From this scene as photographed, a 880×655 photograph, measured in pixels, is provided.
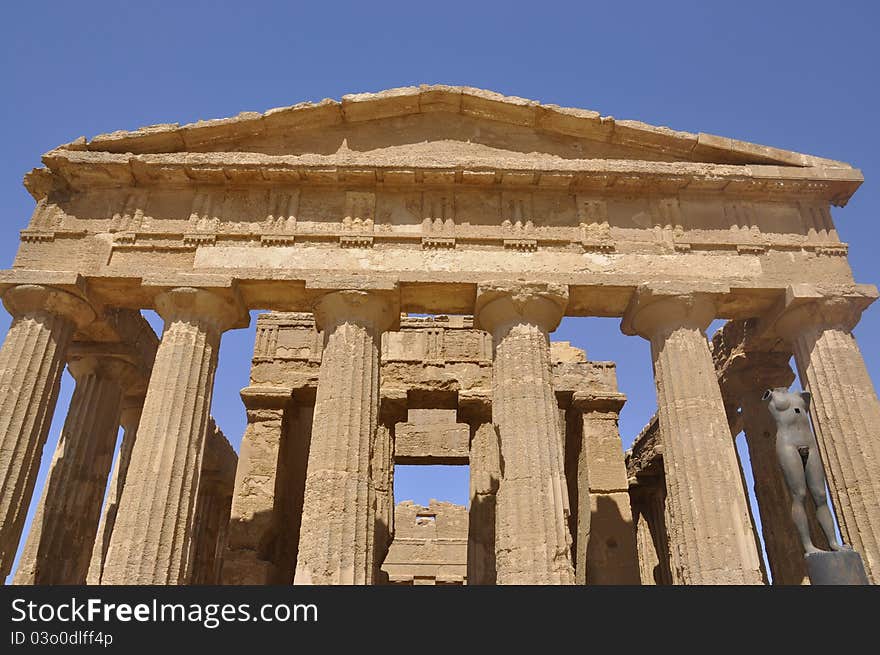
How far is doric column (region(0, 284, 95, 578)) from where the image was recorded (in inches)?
476

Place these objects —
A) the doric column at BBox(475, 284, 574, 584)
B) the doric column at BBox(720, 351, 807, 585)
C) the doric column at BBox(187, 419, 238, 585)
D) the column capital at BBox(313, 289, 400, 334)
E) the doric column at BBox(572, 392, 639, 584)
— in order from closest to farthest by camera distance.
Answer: the doric column at BBox(475, 284, 574, 584) → the column capital at BBox(313, 289, 400, 334) → the doric column at BBox(720, 351, 807, 585) → the doric column at BBox(572, 392, 639, 584) → the doric column at BBox(187, 419, 238, 585)

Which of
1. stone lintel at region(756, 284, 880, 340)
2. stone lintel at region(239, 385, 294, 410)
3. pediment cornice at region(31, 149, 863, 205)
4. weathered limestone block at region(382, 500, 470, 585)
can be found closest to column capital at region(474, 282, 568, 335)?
pediment cornice at region(31, 149, 863, 205)

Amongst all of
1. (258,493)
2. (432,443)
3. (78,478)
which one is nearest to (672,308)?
(432,443)

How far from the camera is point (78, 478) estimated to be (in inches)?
589

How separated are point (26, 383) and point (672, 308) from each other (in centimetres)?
1121

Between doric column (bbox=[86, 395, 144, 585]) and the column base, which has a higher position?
doric column (bbox=[86, 395, 144, 585])

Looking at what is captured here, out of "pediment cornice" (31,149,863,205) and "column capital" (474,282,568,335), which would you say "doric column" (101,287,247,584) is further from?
"column capital" (474,282,568,335)

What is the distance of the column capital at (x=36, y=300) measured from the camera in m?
13.4

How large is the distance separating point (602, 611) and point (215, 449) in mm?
15061

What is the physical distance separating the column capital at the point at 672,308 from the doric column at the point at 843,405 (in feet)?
5.03

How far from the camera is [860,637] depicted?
7625 mm

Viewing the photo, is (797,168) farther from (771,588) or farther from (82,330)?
(82,330)

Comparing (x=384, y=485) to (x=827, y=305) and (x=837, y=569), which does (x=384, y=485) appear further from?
(x=837, y=569)

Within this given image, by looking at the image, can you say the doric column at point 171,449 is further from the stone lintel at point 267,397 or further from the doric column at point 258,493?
the doric column at point 258,493
